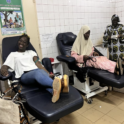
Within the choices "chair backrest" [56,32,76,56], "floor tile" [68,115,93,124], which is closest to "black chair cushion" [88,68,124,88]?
"floor tile" [68,115,93,124]

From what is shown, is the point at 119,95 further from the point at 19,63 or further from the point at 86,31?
the point at 19,63

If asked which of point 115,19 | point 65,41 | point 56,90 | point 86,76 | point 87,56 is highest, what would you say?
point 115,19

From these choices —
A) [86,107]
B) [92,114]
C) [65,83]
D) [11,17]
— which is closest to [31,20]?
[11,17]

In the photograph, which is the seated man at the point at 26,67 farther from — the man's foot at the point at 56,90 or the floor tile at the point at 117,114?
the floor tile at the point at 117,114

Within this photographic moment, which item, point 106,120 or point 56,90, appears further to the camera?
point 106,120

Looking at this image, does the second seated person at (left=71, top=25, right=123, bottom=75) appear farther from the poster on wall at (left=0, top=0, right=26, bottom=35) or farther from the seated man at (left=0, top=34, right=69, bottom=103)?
the poster on wall at (left=0, top=0, right=26, bottom=35)

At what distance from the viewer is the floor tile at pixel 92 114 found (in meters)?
1.75

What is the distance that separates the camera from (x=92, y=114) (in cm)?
184

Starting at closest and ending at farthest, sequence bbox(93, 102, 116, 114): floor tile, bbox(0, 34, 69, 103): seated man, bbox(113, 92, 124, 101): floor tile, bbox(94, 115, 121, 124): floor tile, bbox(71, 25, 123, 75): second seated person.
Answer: bbox(0, 34, 69, 103): seated man
bbox(94, 115, 121, 124): floor tile
bbox(93, 102, 116, 114): floor tile
bbox(71, 25, 123, 75): second seated person
bbox(113, 92, 124, 101): floor tile

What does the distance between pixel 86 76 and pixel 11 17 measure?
155cm

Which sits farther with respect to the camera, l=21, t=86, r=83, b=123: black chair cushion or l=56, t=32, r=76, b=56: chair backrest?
l=56, t=32, r=76, b=56: chair backrest

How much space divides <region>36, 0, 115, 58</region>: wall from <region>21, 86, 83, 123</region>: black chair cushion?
1.33 m

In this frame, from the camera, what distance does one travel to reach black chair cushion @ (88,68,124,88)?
66.6 inches

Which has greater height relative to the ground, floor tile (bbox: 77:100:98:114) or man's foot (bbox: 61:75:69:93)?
man's foot (bbox: 61:75:69:93)
